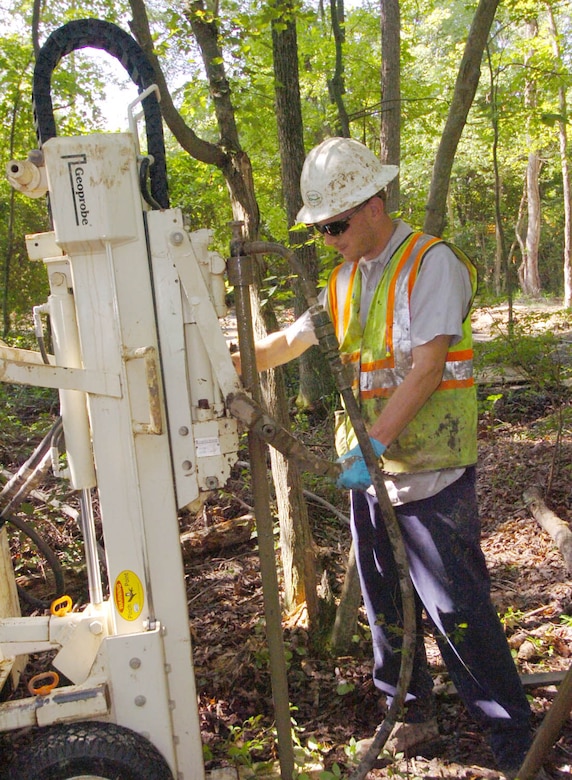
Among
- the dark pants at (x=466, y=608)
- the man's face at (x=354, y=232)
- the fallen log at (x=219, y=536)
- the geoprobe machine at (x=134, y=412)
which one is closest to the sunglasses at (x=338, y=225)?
the man's face at (x=354, y=232)

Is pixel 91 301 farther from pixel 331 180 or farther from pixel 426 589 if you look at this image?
pixel 426 589

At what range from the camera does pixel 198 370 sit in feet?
7.18

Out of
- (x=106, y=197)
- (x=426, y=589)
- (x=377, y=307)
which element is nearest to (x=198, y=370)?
(x=106, y=197)

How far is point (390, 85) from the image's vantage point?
7.57 m

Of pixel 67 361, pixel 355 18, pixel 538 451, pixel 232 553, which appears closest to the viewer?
pixel 67 361

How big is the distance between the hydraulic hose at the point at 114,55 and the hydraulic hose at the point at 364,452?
1.21ft

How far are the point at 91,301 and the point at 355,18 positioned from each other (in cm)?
1159

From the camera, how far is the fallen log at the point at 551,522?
4152 millimetres

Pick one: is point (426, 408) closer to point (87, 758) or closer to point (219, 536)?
point (87, 758)

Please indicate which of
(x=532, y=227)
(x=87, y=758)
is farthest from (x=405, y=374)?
(x=532, y=227)

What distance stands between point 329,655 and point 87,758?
1731 mm

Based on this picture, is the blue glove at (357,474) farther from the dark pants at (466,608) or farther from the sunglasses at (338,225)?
the sunglasses at (338,225)

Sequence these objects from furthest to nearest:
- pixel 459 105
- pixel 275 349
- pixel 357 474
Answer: pixel 459 105
pixel 275 349
pixel 357 474

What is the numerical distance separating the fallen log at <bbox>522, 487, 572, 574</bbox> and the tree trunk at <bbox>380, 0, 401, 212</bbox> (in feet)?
12.6
